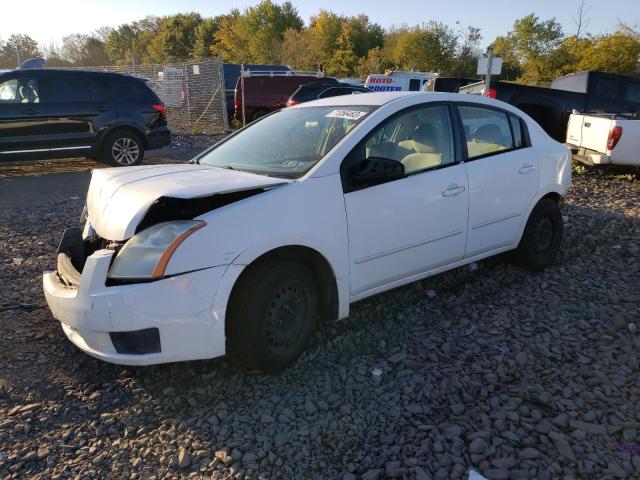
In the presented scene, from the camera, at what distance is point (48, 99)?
359 inches

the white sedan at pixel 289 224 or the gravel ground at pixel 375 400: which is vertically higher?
the white sedan at pixel 289 224

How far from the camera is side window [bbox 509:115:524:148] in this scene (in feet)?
15.0

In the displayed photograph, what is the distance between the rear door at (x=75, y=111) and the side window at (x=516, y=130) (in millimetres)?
7534

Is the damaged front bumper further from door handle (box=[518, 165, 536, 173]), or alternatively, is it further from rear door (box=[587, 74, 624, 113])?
rear door (box=[587, 74, 624, 113])

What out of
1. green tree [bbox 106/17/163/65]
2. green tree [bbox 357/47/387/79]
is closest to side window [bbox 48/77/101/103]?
green tree [bbox 357/47/387/79]

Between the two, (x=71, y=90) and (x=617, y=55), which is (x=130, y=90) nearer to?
(x=71, y=90)

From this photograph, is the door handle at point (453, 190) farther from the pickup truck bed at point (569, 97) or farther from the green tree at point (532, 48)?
the green tree at point (532, 48)

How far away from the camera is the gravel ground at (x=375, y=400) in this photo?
2.47 metres

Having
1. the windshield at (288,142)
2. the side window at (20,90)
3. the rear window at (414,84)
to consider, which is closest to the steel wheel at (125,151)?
the side window at (20,90)

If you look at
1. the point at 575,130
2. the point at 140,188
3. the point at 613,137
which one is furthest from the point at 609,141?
the point at 140,188

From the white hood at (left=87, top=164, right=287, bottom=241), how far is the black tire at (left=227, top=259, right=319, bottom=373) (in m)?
0.52

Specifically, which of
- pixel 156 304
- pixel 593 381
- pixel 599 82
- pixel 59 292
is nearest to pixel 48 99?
pixel 59 292

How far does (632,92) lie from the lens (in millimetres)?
11938

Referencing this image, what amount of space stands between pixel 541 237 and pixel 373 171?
2295 mm
